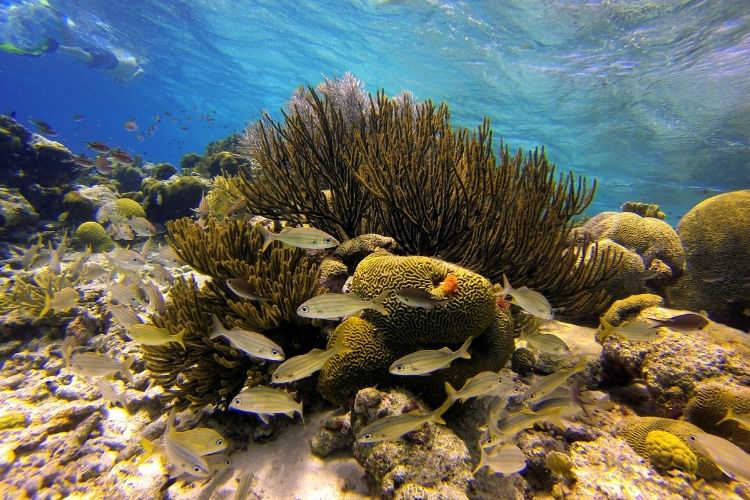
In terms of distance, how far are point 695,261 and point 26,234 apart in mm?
16111

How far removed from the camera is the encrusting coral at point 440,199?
371cm

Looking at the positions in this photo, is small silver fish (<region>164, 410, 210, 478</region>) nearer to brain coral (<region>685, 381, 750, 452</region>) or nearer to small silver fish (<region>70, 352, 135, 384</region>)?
small silver fish (<region>70, 352, 135, 384</region>)

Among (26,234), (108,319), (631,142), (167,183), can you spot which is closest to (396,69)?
(631,142)

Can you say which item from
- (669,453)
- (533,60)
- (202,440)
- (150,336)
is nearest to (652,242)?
(669,453)

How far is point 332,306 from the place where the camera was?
242cm

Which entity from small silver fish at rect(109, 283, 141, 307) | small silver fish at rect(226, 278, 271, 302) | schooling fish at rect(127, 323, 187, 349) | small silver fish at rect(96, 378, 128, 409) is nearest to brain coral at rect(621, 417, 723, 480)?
small silver fish at rect(226, 278, 271, 302)

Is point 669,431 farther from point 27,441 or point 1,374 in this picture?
point 1,374

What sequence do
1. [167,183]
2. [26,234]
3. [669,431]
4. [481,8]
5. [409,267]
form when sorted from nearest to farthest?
1. [669,431]
2. [409,267]
3. [26,234]
4. [167,183]
5. [481,8]

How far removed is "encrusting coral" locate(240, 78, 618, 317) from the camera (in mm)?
3707

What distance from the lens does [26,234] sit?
956cm

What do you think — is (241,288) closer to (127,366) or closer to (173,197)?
(127,366)

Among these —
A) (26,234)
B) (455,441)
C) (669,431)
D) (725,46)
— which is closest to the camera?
(455,441)

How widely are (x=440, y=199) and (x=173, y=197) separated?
34.6 ft

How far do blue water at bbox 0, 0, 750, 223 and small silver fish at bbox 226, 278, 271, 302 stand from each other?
1678 centimetres
